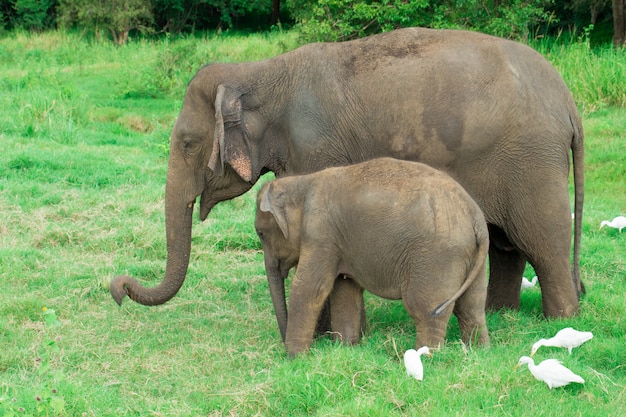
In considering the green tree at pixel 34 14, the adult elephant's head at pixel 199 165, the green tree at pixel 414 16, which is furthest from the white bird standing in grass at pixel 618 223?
the green tree at pixel 34 14

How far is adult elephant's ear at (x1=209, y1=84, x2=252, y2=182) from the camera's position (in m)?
5.20

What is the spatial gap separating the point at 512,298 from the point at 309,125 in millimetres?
1701

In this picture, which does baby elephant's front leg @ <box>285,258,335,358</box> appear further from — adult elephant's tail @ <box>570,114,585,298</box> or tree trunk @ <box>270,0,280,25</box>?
tree trunk @ <box>270,0,280,25</box>

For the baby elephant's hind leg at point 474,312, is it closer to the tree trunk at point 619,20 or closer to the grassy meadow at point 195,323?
the grassy meadow at point 195,323

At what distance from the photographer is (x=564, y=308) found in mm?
5238

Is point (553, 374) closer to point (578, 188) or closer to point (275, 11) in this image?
point (578, 188)

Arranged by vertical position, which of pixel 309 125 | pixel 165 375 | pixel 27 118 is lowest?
pixel 27 118

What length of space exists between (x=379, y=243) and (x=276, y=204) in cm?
59

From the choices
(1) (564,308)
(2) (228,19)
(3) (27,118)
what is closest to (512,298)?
(1) (564,308)

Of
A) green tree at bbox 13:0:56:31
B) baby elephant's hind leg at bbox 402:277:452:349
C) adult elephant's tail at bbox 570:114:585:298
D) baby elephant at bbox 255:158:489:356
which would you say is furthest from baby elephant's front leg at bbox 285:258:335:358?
green tree at bbox 13:0:56:31

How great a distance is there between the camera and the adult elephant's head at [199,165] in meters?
5.24

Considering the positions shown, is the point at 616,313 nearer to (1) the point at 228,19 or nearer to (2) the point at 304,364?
(2) the point at 304,364

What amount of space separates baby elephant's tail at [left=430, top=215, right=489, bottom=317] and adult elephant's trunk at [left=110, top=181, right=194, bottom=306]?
5.55 feet

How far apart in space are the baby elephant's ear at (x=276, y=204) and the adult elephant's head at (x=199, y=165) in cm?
44
